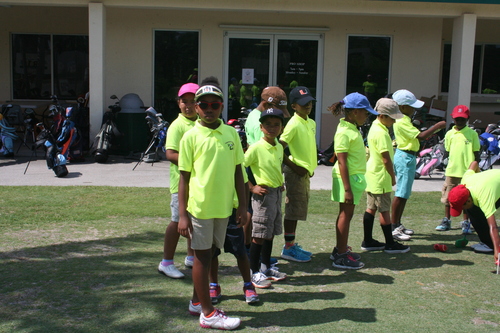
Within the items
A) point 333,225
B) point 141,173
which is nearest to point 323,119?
point 141,173

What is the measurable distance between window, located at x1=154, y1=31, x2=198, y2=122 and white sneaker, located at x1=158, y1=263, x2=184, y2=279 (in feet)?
28.5

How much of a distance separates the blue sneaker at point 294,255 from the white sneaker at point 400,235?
1.45 metres

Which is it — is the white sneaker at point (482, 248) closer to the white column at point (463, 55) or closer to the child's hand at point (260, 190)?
the child's hand at point (260, 190)

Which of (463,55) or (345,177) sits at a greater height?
(463,55)

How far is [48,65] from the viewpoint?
1514cm

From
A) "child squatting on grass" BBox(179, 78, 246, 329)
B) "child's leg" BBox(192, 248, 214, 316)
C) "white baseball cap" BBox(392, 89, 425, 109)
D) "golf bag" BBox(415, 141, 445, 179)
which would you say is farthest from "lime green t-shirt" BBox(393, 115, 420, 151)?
"golf bag" BBox(415, 141, 445, 179)

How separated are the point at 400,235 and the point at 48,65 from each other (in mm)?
12019

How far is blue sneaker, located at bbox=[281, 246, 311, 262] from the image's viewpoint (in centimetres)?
556

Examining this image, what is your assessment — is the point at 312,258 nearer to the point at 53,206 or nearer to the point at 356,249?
the point at 356,249

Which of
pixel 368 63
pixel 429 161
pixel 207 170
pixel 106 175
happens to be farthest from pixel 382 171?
pixel 368 63

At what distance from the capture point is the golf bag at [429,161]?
416 inches

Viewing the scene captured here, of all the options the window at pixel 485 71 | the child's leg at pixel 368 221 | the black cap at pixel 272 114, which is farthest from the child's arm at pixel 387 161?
the window at pixel 485 71

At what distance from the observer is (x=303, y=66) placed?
13484mm

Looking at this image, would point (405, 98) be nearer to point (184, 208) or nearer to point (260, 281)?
point (260, 281)
